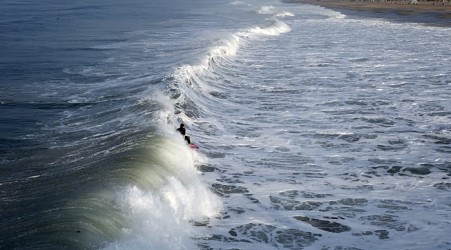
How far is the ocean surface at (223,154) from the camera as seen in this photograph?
37.9ft

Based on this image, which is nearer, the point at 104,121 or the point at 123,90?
the point at 104,121

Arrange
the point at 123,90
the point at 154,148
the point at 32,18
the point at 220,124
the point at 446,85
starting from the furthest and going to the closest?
the point at 32,18
the point at 446,85
the point at 123,90
the point at 220,124
the point at 154,148

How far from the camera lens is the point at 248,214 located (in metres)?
12.8

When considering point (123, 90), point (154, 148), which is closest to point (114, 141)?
point (154, 148)

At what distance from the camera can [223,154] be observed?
17.4m

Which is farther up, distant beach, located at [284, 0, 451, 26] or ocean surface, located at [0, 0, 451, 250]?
distant beach, located at [284, 0, 451, 26]

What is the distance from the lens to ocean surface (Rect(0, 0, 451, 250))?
37.9ft

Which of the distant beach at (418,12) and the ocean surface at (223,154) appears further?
the distant beach at (418,12)

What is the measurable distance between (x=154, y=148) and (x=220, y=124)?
552 cm

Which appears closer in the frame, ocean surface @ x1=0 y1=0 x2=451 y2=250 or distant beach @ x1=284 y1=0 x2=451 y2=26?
ocean surface @ x1=0 y1=0 x2=451 y2=250

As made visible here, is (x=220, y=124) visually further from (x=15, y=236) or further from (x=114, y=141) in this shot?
(x=15, y=236)

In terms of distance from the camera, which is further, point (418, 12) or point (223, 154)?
point (418, 12)

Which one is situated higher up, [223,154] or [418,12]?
[418,12]

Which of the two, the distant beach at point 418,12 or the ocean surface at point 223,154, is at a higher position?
the distant beach at point 418,12
